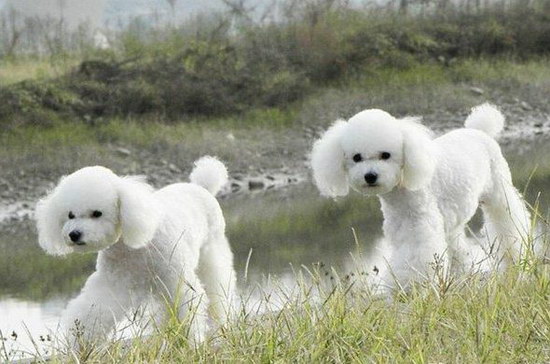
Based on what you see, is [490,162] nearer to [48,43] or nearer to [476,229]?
[476,229]

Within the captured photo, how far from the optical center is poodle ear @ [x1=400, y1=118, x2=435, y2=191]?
6.03 m

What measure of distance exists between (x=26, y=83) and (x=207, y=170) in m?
8.23

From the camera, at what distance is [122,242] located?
5711mm

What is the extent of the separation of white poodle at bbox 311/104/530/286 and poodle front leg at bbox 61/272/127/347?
3.77 feet

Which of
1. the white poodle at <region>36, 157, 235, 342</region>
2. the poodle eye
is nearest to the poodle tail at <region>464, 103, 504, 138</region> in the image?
the poodle eye

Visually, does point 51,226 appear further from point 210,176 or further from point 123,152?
point 123,152

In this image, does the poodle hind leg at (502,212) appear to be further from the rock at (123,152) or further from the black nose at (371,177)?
the rock at (123,152)

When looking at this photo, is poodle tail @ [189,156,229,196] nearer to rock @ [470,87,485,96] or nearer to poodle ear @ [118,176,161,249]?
poodle ear @ [118,176,161,249]

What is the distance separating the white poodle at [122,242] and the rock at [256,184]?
7.49 meters

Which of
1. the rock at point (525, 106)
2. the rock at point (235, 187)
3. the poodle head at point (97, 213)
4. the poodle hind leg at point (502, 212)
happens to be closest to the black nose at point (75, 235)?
the poodle head at point (97, 213)

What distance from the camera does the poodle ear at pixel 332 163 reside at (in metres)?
6.19

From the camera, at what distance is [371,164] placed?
599 centimetres

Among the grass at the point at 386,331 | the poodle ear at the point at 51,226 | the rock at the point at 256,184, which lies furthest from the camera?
the rock at the point at 256,184

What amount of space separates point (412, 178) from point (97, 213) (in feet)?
4.70
